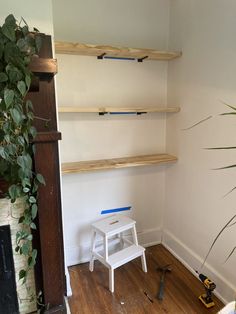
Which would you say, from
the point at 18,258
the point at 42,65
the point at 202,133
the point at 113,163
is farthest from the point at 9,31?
the point at 202,133

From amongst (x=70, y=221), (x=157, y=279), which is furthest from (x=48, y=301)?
(x=157, y=279)

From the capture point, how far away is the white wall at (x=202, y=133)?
1.71 metres

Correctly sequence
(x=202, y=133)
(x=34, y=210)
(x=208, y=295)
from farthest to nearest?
(x=202, y=133) → (x=208, y=295) → (x=34, y=210)

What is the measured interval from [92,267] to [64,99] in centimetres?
146

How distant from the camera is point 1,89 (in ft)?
3.93

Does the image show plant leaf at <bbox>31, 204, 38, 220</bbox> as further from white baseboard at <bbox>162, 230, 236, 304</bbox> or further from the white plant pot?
white baseboard at <bbox>162, 230, 236, 304</bbox>

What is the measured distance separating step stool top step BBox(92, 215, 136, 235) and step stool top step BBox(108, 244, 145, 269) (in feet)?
0.61

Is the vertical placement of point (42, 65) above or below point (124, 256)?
above

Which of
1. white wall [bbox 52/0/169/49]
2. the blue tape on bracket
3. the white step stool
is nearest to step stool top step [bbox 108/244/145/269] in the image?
the white step stool

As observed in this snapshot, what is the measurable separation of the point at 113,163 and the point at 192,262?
1.11m

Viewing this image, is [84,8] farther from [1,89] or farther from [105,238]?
[105,238]

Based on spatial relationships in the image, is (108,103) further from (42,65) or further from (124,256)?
(124,256)

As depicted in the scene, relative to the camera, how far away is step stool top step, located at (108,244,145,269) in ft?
6.36

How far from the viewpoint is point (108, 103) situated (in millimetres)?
2160
